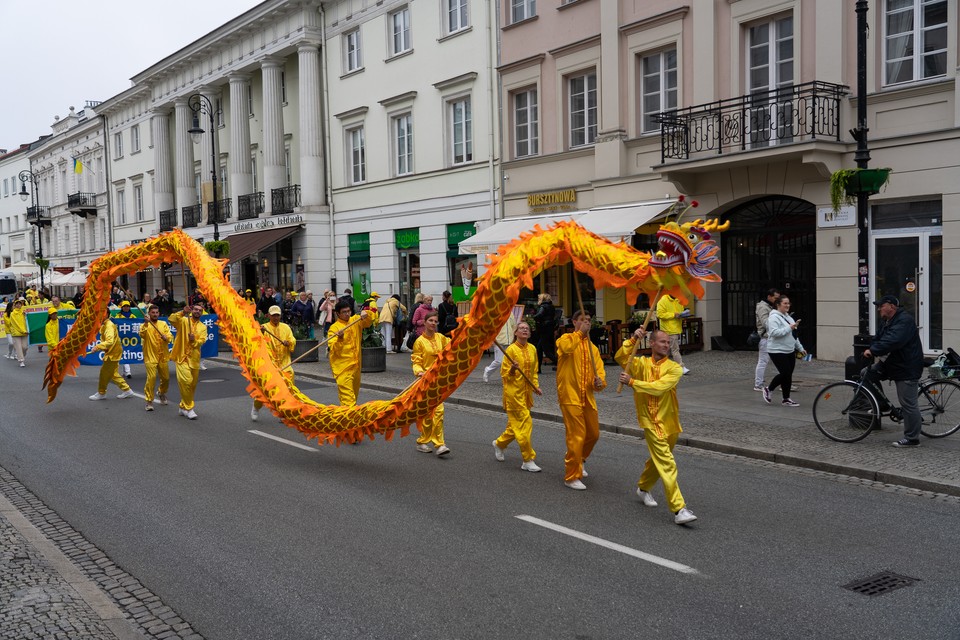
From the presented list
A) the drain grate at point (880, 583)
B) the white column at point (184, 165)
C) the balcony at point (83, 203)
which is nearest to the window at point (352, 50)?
the white column at point (184, 165)

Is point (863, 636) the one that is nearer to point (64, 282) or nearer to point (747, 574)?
point (747, 574)

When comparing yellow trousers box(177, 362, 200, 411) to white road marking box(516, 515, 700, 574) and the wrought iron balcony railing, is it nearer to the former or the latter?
white road marking box(516, 515, 700, 574)

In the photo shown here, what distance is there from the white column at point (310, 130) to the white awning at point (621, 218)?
12862 millimetres

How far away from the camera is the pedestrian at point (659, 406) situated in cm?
699

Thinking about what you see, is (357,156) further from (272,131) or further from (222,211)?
(222,211)

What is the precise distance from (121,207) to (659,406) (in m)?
45.2

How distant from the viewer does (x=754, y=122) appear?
1680cm

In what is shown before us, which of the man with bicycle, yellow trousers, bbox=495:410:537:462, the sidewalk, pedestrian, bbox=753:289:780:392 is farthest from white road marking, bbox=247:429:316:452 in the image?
pedestrian, bbox=753:289:780:392

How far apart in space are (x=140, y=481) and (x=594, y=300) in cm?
1401

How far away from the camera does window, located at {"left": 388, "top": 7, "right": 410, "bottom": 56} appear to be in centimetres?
2570

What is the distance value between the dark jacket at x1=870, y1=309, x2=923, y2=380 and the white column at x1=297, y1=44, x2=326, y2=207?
2313 centimetres

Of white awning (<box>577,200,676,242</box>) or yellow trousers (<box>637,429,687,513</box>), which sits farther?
white awning (<box>577,200,676,242</box>)

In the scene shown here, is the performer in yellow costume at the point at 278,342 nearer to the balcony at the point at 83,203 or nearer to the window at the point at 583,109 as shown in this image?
the window at the point at 583,109

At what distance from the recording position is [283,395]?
32.2ft
